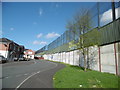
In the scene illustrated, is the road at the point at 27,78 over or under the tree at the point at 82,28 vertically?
under

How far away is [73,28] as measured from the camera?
16812mm

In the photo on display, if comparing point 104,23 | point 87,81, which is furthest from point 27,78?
point 104,23

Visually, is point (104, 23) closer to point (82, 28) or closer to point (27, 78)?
point (82, 28)

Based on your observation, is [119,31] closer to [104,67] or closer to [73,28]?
[104,67]

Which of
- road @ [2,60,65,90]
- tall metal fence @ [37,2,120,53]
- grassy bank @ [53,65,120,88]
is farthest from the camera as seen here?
tall metal fence @ [37,2,120,53]

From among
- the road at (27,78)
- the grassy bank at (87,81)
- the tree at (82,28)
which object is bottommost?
the road at (27,78)

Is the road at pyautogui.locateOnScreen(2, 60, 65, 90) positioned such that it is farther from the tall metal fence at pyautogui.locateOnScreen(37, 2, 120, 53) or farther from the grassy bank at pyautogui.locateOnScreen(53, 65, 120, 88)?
the tall metal fence at pyautogui.locateOnScreen(37, 2, 120, 53)

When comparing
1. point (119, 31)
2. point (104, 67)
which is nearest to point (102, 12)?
point (119, 31)

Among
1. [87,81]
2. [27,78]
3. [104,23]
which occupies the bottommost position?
[27,78]

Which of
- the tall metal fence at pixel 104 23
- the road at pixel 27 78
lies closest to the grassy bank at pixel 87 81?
the road at pixel 27 78

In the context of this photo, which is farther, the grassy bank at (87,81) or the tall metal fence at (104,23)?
the tall metal fence at (104,23)

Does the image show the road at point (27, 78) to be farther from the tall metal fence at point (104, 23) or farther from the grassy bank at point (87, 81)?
the tall metal fence at point (104, 23)

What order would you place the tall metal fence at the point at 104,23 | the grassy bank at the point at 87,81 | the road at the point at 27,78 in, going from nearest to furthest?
the grassy bank at the point at 87,81, the road at the point at 27,78, the tall metal fence at the point at 104,23

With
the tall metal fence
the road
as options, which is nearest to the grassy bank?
the road
